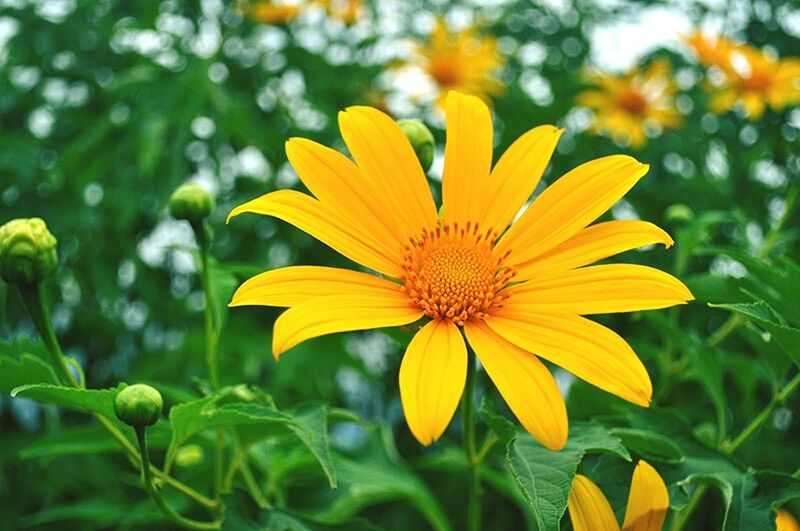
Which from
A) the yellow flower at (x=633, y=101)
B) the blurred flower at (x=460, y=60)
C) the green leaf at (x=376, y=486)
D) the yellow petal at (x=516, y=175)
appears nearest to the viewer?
the yellow petal at (x=516, y=175)

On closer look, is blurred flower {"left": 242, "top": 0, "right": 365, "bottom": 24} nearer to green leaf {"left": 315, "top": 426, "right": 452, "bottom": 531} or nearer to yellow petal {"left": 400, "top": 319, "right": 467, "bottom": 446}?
green leaf {"left": 315, "top": 426, "right": 452, "bottom": 531}

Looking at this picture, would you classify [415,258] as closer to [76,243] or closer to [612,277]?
[612,277]

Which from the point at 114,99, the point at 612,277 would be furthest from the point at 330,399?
the point at 612,277

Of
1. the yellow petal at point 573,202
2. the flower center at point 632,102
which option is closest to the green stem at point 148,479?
the yellow petal at point 573,202

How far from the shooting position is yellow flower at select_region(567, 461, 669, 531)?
74 centimetres

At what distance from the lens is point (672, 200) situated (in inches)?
71.9

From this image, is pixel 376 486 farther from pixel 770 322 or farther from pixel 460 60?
pixel 460 60

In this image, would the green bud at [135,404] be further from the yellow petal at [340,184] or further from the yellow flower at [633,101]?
the yellow flower at [633,101]

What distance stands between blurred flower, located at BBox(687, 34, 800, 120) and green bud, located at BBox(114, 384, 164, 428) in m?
2.06

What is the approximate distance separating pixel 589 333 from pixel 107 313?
5.53 feet

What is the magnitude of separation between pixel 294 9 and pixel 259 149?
2.22 feet

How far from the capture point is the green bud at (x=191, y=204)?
99 cm

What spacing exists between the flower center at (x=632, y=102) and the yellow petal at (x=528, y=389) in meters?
2.30

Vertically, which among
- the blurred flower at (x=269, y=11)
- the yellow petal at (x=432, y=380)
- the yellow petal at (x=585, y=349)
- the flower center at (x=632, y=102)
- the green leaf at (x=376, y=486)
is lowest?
the green leaf at (x=376, y=486)
